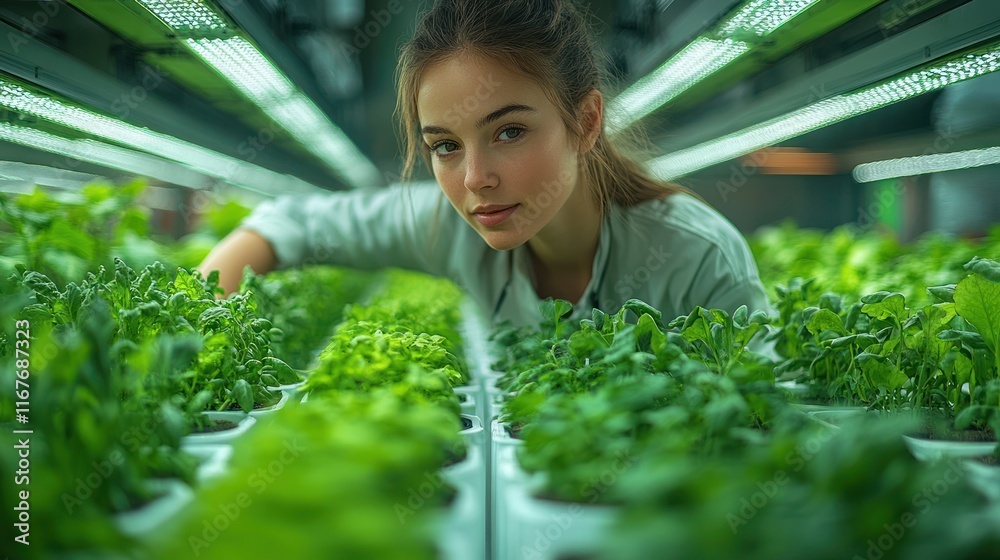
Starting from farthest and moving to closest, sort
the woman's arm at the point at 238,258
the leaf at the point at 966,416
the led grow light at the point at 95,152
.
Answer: the woman's arm at the point at 238,258 < the led grow light at the point at 95,152 < the leaf at the point at 966,416

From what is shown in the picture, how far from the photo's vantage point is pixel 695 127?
359cm

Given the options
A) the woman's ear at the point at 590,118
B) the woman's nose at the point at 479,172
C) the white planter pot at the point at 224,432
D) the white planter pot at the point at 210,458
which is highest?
the woman's ear at the point at 590,118

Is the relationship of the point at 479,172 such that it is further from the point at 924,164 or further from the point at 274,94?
the point at 924,164

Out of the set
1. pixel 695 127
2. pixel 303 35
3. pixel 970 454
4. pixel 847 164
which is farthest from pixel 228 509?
pixel 847 164

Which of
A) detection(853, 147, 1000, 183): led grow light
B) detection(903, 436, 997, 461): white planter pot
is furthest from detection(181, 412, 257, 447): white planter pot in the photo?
detection(853, 147, 1000, 183): led grow light

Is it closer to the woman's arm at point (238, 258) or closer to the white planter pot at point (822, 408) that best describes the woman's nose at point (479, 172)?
the white planter pot at point (822, 408)

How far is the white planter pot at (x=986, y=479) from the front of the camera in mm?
710

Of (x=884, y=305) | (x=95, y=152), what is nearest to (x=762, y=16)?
(x=884, y=305)

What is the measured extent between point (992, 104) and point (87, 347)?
249cm

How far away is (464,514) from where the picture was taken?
762mm

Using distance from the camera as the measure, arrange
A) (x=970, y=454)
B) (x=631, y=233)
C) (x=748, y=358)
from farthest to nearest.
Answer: (x=631, y=233), (x=748, y=358), (x=970, y=454)

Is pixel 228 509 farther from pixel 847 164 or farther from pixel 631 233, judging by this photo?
pixel 847 164

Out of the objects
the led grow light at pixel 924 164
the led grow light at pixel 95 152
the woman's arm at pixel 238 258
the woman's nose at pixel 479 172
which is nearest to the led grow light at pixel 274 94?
the led grow light at pixel 95 152

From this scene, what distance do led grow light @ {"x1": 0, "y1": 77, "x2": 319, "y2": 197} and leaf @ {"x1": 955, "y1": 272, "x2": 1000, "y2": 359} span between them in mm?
1875
